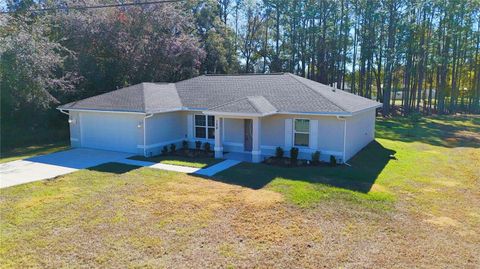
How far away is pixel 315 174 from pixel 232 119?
5.43 m

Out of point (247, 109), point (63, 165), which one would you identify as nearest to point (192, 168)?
point (247, 109)

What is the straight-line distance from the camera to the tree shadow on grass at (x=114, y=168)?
13781 millimetres

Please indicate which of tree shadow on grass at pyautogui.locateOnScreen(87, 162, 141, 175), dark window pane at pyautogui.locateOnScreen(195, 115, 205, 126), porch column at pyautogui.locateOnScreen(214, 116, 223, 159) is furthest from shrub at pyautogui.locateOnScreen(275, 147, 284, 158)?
tree shadow on grass at pyautogui.locateOnScreen(87, 162, 141, 175)

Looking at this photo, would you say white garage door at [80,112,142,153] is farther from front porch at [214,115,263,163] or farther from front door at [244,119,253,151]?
front door at [244,119,253,151]

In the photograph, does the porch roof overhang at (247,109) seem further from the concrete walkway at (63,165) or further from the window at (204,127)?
the concrete walkway at (63,165)

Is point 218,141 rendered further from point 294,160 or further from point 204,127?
point 294,160

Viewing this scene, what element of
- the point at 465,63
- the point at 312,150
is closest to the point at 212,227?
the point at 312,150

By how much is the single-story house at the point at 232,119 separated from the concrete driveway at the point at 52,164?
975 millimetres

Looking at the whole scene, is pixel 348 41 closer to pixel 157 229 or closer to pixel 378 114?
pixel 378 114

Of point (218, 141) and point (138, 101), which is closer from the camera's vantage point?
point (218, 141)

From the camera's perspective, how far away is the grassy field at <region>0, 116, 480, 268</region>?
717 centimetres

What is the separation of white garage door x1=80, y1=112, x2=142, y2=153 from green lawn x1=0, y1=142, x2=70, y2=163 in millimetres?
1880

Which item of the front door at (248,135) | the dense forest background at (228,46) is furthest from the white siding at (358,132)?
the dense forest background at (228,46)

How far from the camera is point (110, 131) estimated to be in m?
17.7
